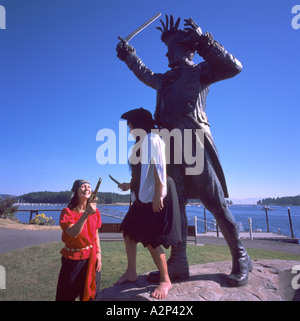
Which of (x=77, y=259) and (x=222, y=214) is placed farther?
(x=222, y=214)

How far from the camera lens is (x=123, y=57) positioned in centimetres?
339

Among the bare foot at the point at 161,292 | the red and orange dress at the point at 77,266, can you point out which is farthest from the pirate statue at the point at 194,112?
the red and orange dress at the point at 77,266

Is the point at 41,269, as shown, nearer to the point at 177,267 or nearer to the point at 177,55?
the point at 177,267

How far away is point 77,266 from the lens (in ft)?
7.45

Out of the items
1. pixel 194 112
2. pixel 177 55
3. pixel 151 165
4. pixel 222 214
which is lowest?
pixel 222 214

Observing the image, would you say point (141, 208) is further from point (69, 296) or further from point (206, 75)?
point (206, 75)

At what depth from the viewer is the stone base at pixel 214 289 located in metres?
2.16

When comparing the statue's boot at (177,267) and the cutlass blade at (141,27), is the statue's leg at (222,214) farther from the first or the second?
the cutlass blade at (141,27)

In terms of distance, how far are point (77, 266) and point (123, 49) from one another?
10.4 feet

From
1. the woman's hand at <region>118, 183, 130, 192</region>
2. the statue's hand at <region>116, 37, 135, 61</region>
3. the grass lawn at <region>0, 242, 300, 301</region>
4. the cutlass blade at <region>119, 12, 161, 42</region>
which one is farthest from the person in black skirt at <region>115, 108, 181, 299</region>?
the grass lawn at <region>0, 242, 300, 301</region>

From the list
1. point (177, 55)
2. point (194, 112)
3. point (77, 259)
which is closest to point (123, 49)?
point (177, 55)
